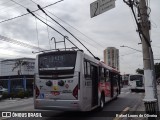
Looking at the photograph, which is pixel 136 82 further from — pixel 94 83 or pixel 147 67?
pixel 147 67

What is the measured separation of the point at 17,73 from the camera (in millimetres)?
75250

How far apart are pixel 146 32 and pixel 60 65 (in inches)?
145

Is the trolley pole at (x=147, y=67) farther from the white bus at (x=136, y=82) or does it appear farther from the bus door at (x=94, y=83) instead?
the white bus at (x=136, y=82)

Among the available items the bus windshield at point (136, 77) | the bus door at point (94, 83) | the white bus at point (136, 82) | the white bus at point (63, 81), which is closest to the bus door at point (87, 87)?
the white bus at point (63, 81)

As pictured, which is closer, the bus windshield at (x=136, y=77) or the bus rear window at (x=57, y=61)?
the bus rear window at (x=57, y=61)

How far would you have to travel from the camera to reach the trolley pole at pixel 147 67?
1043 cm

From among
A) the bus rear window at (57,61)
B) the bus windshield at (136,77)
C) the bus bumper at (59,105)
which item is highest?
the bus rear window at (57,61)

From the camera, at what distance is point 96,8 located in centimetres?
1251

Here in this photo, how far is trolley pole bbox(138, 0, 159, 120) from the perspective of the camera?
34.2 feet

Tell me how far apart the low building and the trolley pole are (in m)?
46.8

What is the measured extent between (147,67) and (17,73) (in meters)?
66.7

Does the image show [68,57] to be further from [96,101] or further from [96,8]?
[96,101]

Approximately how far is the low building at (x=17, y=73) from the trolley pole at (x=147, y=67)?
46.8 m

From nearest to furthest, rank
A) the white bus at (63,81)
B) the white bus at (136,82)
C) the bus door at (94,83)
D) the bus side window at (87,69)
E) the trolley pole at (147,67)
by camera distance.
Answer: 1. the trolley pole at (147,67)
2. the white bus at (63,81)
3. the bus side window at (87,69)
4. the bus door at (94,83)
5. the white bus at (136,82)
